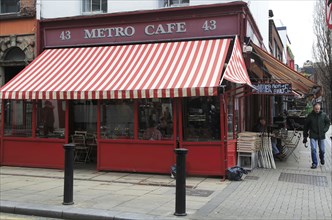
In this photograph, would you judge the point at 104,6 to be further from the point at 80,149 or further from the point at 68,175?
the point at 68,175

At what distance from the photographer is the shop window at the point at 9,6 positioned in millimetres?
13828

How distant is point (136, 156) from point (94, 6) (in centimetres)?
493

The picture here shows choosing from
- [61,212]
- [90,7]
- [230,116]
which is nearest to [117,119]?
[230,116]

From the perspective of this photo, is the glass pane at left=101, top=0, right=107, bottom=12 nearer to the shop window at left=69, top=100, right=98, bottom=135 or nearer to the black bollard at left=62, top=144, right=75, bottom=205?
the shop window at left=69, top=100, right=98, bottom=135

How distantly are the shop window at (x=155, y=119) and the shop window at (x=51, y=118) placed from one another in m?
2.48

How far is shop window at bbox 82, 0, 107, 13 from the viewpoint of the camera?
12.9 metres

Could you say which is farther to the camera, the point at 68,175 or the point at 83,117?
the point at 83,117

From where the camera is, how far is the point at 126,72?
437 inches

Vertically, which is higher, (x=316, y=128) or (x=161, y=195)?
(x=316, y=128)

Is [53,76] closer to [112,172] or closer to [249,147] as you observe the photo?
[112,172]

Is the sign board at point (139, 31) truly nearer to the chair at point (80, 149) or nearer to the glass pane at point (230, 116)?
the glass pane at point (230, 116)

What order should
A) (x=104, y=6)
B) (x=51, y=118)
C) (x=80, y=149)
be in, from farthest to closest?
(x=104, y=6) < (x=80, y=149) < (x=51, y=118)

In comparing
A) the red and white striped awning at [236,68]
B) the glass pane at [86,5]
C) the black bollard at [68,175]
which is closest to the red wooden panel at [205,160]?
the red and white striped awning at [236,68]

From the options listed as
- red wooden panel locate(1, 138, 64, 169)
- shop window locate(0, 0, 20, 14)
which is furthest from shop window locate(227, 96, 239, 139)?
shop window locate(0, 0, 20, 14)
